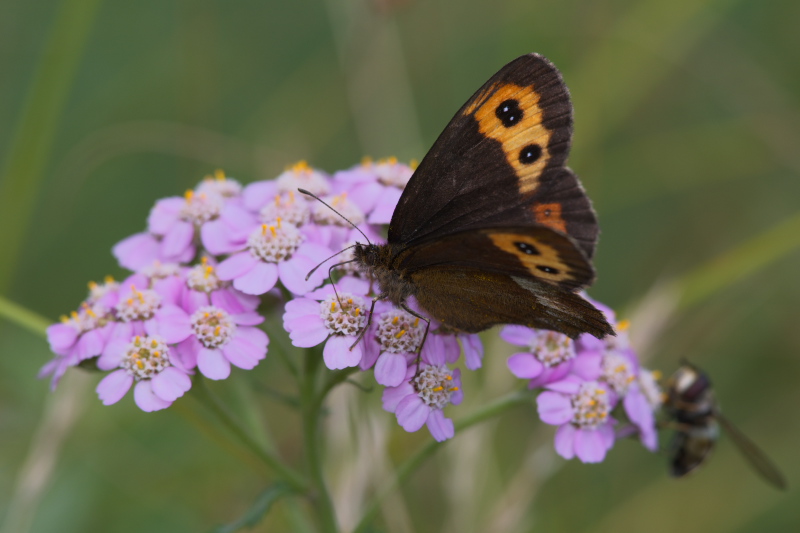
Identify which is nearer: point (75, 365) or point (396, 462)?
point (75, 365)

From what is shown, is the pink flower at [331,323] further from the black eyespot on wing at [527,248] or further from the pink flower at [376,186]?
the black eyespot on wing at [527,248]

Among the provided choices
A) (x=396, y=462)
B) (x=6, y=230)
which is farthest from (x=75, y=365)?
(x=396, y=462)

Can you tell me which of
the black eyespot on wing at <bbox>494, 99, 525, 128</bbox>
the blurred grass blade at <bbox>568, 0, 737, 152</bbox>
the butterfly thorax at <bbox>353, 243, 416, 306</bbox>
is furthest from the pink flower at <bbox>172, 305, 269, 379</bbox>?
the blurred grass blade at <bbox>568, 0, 737, 152</bbox>

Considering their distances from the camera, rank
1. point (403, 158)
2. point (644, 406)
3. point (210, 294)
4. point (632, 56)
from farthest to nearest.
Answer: point (632, 56), point (403, 158), point (644, 406), point (210, 294)

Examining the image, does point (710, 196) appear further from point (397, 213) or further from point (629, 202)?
point (397, 213)

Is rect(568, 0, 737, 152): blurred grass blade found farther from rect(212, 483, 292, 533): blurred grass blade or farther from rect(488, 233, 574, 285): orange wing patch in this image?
rect(212, 483, 292, 533): blurred grass blade

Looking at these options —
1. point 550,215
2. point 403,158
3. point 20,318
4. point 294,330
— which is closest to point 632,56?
point 403,158

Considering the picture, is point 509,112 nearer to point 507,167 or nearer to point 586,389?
point 507,167
